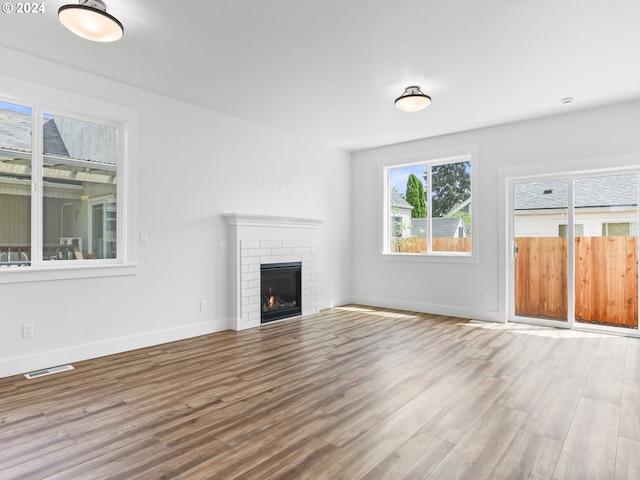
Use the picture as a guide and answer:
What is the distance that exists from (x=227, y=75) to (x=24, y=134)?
1983 millimetres

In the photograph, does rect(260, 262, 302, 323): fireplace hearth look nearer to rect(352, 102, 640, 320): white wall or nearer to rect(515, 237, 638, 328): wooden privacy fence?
rect(352, 102, 640, 320): white wall

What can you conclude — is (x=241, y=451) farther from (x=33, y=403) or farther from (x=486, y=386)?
(x=486, y=386)

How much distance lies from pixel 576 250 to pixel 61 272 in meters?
6.10

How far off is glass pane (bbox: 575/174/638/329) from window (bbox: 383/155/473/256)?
146 cm

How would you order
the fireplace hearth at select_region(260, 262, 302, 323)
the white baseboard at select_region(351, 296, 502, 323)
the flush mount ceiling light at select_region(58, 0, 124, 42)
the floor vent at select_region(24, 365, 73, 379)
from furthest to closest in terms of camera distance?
the white baseboard at select_region(351, 296, 502, 323)
the fireplace hearth at select_region(260, 262, 302, 323)
the floor vent at select_region(24, 365, 73, 379)
the flush mount ceiling light at select_region(58, 0, 124, 42)

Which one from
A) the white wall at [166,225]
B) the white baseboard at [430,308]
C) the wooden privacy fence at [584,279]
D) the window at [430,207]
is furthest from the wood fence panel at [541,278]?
the white wall at [166,225]

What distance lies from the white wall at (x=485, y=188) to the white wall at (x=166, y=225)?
1.41 meters

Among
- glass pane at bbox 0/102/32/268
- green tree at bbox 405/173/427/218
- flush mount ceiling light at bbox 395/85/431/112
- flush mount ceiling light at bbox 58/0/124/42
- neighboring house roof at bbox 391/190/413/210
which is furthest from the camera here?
neighboring house roof at bbox 391/190/413/210

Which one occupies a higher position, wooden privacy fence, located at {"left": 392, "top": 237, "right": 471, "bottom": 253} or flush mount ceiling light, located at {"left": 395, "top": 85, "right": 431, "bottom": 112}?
flush mount ceiling light, located at {"left": 395, "top": 85, "right": 431, "bottom": 112}

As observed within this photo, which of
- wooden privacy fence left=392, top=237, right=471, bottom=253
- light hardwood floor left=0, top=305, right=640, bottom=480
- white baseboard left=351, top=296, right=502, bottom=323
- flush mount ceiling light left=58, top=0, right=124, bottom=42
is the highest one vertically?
flush mount ceiling light left=58, top=0, right=124, bottom=42

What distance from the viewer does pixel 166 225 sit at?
4.46m

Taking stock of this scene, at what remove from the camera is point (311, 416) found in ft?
8.41
